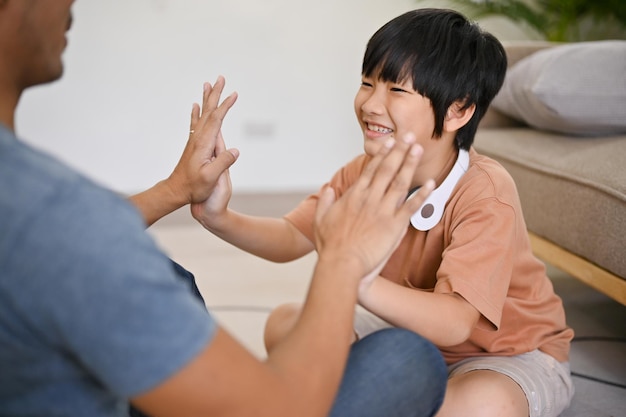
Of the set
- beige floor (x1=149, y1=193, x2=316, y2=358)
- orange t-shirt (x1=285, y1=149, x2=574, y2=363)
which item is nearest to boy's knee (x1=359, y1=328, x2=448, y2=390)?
orange t-shirt (x1=285, y1=149, x2=574, y2=363)

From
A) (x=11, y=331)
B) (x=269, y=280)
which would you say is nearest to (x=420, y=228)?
(x=11, y=331)

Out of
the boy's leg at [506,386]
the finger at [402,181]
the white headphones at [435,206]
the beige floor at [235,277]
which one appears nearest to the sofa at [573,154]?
the boy's leg at [506,386]

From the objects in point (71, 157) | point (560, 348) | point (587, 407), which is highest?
point (560, 348)

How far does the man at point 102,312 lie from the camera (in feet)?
1.63

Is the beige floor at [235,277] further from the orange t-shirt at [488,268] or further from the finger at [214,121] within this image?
the finger at [214,121]

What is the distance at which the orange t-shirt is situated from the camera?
3.39 ft

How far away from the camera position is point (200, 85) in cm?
304

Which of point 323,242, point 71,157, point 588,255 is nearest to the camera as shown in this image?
point 323,242

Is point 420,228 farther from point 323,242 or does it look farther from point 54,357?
point 54,357

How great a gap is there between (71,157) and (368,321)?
1977mm

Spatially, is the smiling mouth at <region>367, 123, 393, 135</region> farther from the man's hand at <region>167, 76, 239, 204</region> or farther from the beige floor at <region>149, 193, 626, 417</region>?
the beige floor at <region>149, 193, 626, 417</region>

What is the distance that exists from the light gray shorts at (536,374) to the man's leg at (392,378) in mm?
331

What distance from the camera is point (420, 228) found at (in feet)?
3.83

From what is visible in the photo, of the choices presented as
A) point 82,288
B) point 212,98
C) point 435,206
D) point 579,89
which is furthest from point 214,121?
point 579,89
